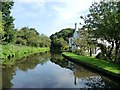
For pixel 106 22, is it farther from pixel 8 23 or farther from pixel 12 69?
pixel 8 23

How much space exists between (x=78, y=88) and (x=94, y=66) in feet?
37.9

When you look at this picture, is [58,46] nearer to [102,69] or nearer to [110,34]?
[110,34]

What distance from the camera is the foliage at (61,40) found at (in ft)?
360

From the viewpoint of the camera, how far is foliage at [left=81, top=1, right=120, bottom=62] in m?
32.7

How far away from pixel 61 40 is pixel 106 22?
77828 millimetres

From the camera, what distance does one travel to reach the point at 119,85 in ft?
57.6

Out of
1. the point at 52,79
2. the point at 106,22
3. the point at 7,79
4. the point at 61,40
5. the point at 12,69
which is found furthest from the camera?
the point at 61,40

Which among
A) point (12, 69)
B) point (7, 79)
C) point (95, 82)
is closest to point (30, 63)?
point (12, 69)

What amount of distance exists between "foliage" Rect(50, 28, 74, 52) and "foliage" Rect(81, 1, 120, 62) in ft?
230

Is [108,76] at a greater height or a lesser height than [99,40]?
lesser

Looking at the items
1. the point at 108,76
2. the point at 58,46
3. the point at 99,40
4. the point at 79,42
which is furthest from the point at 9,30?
the point at 58,46

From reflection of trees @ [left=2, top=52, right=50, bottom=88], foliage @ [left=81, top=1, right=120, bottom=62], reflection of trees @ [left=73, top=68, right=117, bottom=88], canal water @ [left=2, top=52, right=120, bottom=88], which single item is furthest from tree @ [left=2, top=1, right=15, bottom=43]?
reflection of trees @ [left=73, top=68, right=117, bottom=88]

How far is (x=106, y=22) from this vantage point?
34250 mm

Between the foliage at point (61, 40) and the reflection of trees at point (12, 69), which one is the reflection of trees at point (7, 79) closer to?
the reflection of trees at point (12, 69)
